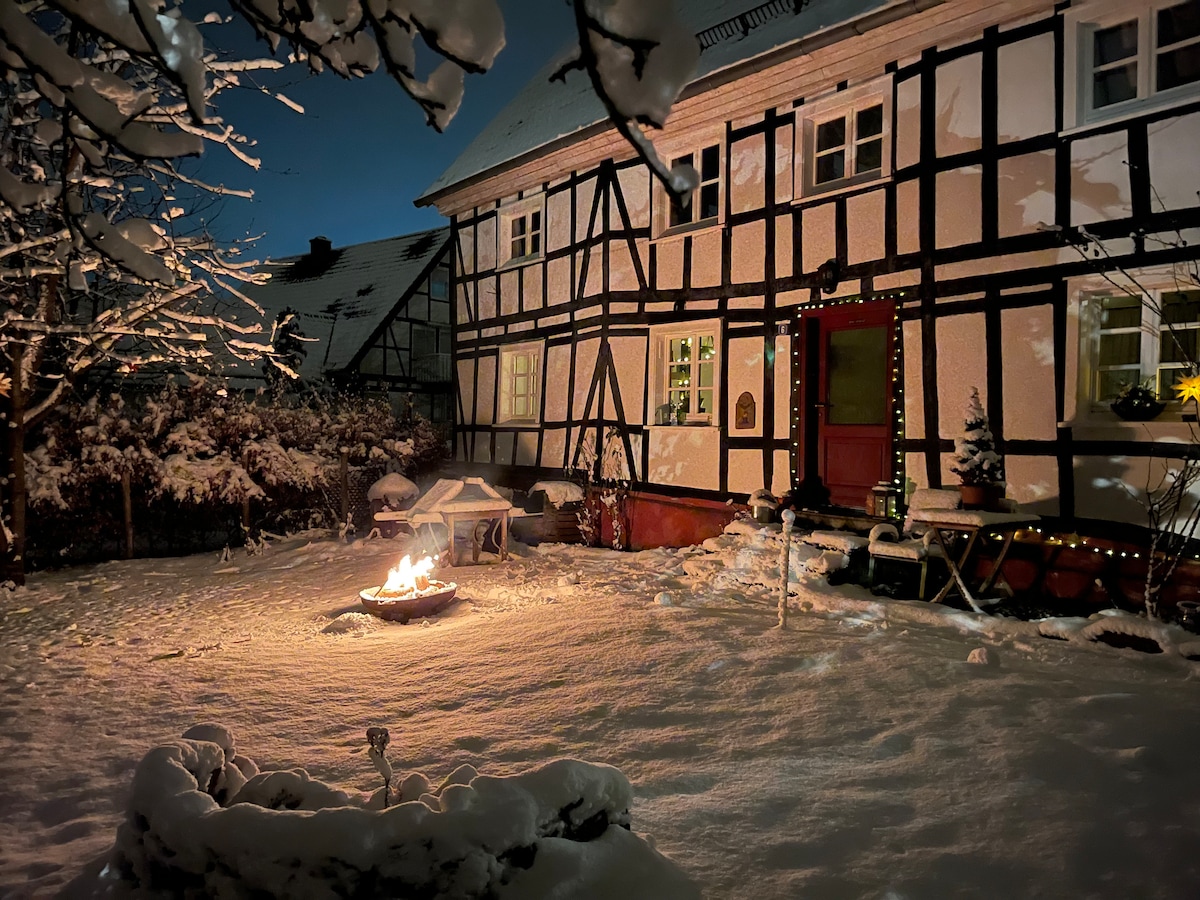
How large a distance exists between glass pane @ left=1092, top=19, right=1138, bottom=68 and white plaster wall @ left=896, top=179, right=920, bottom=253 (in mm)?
1713

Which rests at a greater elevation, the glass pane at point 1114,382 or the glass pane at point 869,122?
the glass pane at point 869,122

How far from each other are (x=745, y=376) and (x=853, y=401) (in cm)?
134

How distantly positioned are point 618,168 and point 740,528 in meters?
5.85

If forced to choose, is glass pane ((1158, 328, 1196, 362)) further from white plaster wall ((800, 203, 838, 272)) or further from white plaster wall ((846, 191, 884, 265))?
white plaster wall ((800, 203, 838, 272))

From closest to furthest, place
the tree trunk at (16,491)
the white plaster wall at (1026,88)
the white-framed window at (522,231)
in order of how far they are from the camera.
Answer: the white plaster wall at (1026,88)
the tree trunk at (16,491)
the white-framed window at (522,231)

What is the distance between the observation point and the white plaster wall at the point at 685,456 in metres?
9.20

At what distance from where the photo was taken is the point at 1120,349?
20.4ft

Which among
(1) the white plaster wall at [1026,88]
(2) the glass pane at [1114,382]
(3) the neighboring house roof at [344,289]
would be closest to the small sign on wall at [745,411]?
(2) the glass pane at [1114,382]

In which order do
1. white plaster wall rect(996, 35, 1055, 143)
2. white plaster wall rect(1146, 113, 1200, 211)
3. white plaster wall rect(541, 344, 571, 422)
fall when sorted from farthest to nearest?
white plaster wall rect(541, 344, 571, 422)
white plaster wall rect(996, 35, 1055, 143)
white plaster wall rect(1146, 113, 1200, 211)

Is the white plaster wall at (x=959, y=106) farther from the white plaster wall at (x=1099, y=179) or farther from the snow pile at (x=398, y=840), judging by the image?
the snow pile at (x=398, y=840)

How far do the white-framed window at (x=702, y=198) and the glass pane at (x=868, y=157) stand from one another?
1695 mm

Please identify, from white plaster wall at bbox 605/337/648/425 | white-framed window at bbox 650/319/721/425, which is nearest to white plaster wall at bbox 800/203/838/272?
white-framed window at bbox 650/319/721/425

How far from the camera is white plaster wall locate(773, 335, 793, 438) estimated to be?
27.6 feet

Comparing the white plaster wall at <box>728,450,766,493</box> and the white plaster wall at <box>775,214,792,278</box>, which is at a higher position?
the white plaster wall at <box>775,214,792,278</box>
